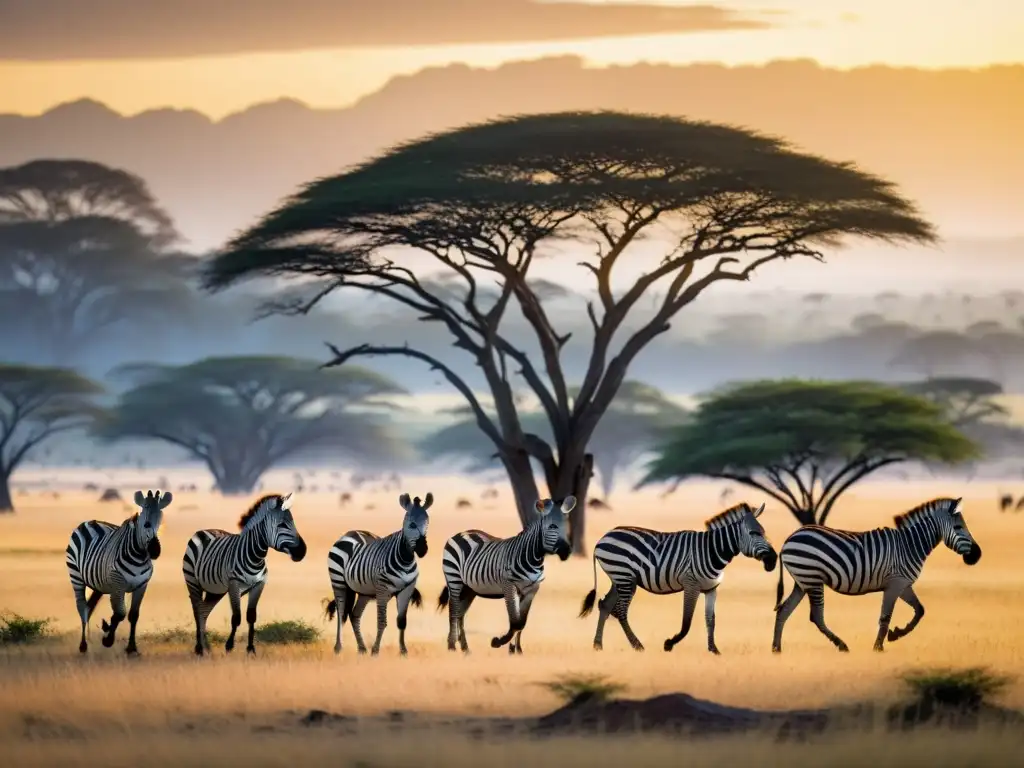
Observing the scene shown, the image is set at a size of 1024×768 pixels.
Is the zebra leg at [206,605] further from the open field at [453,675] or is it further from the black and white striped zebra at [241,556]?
the open field at [453,675]

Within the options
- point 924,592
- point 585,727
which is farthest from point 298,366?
point 585,727

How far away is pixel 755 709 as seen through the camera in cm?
1473

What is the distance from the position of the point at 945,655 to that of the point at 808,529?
1720 millimetres

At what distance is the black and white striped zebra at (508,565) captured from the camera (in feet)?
55.1

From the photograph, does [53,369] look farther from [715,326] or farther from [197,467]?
[715,326]

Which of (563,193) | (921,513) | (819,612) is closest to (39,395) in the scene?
(563,193)

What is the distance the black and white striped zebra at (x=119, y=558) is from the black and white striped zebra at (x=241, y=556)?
0.41m

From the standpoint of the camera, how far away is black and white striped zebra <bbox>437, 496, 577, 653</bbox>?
16.8 m

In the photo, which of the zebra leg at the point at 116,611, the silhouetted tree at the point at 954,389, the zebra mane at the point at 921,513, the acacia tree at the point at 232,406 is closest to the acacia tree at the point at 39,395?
the acacia tree at the point at 232,406

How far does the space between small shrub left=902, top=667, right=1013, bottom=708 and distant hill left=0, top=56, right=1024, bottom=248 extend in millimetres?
72260

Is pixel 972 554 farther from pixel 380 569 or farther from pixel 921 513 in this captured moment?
pixel 380 569

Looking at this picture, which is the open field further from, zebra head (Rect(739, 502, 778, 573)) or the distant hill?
the distant hill

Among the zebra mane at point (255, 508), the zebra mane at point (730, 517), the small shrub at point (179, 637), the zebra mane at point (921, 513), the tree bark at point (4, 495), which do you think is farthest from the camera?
the tree bark at point (4, 495)

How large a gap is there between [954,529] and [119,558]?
22.9ft
